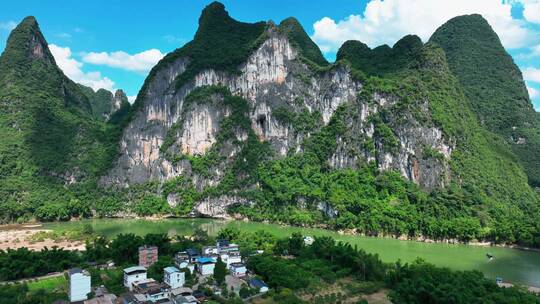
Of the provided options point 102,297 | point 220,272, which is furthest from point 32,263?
point 220,272

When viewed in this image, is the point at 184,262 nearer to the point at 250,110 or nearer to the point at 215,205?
the point at 215,205

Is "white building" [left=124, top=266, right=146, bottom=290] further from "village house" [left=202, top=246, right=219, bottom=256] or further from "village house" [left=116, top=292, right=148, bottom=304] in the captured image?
"village house" [left=202, top=246, right=219, bottom=256]

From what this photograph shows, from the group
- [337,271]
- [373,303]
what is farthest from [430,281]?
[337,271]

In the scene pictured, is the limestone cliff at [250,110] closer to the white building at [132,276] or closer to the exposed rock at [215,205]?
the exposed rock at [215,205]

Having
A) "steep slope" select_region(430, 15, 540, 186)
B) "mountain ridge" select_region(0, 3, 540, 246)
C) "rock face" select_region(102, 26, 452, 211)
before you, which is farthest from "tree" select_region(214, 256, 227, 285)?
"steep slope" select_region(430, 15, 540, 186)

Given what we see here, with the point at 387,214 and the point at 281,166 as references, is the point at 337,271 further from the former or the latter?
the point at 281,166

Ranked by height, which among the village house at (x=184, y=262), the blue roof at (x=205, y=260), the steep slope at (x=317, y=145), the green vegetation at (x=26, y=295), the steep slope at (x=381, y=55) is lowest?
the green vegetation at (x=26, y=295)

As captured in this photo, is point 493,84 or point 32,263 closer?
point 32,263

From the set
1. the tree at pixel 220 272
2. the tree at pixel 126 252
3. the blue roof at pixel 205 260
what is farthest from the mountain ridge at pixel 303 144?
the tree at pixel 126 252
